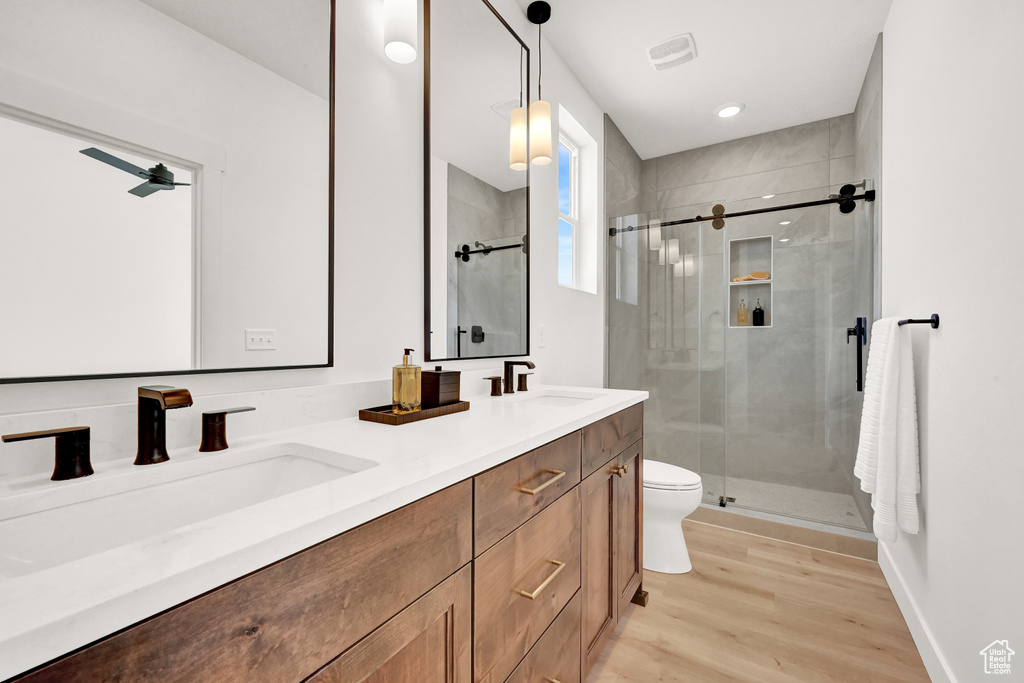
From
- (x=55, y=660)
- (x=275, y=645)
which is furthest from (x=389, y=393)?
(x=55, y=660)

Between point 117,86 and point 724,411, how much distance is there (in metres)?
3.14

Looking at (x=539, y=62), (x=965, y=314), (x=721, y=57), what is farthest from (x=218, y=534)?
(x=721, y=57)

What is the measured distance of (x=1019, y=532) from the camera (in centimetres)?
91

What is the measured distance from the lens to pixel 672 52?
2291 mm

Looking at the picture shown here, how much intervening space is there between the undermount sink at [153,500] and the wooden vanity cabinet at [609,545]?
74 centimetres

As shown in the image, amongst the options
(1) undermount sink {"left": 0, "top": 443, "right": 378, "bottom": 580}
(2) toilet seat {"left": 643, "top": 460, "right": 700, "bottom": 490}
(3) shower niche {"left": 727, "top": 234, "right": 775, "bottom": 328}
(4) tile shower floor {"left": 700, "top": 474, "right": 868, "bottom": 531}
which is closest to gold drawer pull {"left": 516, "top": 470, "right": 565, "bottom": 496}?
(1) undermount sink {"left": 0, "top": 443, "right": 378, "bottom": 580}

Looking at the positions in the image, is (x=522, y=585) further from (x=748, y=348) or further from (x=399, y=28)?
(x=748, y=348)

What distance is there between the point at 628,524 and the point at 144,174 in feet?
5.44

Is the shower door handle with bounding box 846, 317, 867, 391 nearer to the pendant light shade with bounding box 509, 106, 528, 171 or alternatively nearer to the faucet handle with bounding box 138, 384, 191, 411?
the pendant light shade with bounding box 509, 106, 528, 171

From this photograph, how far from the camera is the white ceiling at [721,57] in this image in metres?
2.02

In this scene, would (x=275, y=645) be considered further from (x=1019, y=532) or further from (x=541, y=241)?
(x=541, y=241)

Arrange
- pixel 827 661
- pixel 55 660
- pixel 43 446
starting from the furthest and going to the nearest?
pixel 827 661 < pixel 43 446 < pixel 55 660

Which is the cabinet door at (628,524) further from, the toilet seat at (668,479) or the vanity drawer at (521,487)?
the vanity drawer at (521,487)

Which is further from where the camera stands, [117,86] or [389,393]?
[389,393]
